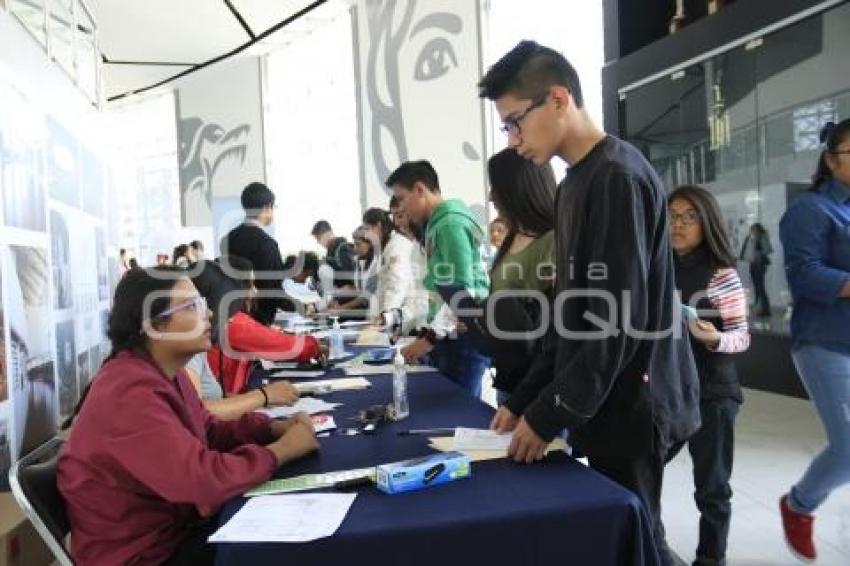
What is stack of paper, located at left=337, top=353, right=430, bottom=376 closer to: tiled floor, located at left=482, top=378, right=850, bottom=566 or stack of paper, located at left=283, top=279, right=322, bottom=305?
tiled floor, located at left=482, top=378, right=850, bottom=566

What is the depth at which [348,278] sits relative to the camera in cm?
594

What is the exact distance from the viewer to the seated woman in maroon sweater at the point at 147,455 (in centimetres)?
119

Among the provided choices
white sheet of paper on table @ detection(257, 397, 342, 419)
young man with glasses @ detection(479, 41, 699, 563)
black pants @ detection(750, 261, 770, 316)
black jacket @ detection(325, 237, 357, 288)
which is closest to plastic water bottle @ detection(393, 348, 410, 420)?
white sheet of paper on table @ detection(257, 397, 342, 419)

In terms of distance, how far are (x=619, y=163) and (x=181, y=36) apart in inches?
319

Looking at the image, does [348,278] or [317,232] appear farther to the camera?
[317,232]

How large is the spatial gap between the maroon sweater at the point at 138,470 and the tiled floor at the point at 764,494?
1580mm

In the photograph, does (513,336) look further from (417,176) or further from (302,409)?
(417,176)

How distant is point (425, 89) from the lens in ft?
21.5

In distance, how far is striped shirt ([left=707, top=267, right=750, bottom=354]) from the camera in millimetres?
2014

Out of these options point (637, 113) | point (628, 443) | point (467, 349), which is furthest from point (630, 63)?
point (628, 443)

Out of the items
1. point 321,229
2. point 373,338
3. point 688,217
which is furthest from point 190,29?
point 688,217

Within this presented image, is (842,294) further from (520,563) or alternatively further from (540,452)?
(520,563)

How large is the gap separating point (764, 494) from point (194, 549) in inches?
87.2

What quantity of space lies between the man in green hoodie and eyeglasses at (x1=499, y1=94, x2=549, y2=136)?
1.02 m
